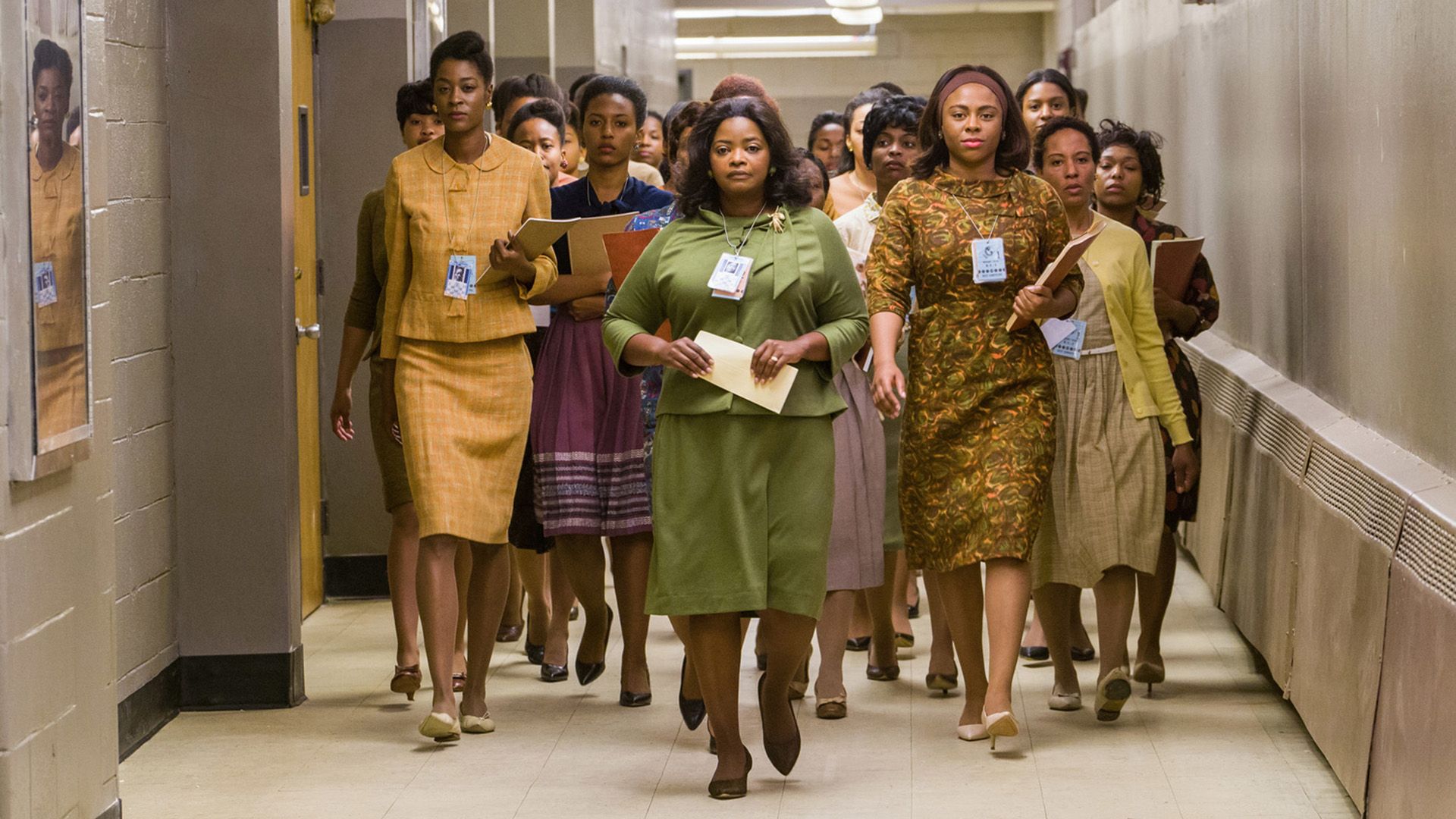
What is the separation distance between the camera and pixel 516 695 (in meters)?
5.54

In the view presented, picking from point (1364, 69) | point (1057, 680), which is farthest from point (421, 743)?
point (1364, 69)

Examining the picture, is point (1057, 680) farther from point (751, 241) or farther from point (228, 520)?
point (228, 520)

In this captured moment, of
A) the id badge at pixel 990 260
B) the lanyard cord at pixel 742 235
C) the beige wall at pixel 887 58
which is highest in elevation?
the beige wall at pixel 887 58

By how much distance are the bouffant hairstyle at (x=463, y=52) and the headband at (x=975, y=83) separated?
3.92ft

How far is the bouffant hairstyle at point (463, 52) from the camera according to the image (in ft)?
16.5

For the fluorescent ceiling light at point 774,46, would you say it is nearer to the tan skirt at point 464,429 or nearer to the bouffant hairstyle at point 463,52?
the bouffant hairstyle at point 463,52

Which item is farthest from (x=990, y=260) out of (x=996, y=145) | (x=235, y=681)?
(x=235, y=681)

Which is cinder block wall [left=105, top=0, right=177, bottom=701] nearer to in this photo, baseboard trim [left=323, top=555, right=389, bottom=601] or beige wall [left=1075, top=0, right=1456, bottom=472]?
baseboard trim [left=323, top=555, right=389, bottom=601]

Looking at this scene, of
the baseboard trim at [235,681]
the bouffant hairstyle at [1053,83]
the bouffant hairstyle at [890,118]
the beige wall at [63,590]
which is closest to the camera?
the beige wall at [63,590]

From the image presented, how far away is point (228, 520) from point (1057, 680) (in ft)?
7.69

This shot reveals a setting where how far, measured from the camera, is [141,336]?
→ 196 inches

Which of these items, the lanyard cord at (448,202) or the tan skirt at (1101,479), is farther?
the tan skirt at (1101,479)

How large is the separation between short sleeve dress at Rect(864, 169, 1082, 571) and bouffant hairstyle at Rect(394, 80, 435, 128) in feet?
5.36

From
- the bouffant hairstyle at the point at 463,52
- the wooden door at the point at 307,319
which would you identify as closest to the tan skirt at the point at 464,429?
the bouffant hairstyle at the point at 463,52
